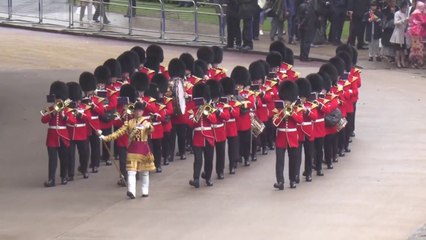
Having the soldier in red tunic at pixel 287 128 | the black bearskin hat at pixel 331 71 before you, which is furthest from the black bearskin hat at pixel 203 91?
the black bearskin hat at pixel 331 71

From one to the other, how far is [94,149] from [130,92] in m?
1.46

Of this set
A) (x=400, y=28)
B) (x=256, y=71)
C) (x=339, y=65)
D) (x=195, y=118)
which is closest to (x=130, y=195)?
(x=195, y=118)

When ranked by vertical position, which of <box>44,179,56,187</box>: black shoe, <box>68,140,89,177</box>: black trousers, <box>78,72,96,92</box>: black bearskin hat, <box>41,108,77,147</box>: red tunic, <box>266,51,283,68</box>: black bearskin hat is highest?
<box>266,51,283,68</box>: black bearskin hat

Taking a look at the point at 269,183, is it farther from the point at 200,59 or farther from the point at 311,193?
the point at 200,59

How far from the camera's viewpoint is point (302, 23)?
25.7 metres

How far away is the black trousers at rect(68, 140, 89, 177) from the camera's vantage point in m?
15.7

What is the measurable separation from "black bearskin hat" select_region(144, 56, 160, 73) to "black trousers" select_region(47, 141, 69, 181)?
287cm

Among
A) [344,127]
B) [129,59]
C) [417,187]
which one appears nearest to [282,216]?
[417,187]

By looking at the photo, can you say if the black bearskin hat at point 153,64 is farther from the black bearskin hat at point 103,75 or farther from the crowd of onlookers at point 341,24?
the crowd of onlookers at point 341,24

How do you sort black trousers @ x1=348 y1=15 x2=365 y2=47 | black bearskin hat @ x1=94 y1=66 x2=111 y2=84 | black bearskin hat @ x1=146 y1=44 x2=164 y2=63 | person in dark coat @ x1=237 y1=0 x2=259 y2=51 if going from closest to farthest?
black bearskin hat @ x1=94 y1=66 x2=111 y2=84, black bearskin hat @ x1=146 y1=44 x2=164 y2=63, person in dark coat @ x1=237 y1=0 x2=259 y2=51, black trousers @ x1=348 y1=15 x2=365 y2=47

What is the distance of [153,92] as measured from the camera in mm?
15750

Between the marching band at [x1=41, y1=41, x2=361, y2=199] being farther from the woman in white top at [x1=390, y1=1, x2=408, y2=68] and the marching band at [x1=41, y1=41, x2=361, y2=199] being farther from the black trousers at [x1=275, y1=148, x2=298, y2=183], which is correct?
the woman in white top at [x1=390, y1=1, x2=408, y2=68]

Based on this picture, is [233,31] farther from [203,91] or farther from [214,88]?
[203,91]

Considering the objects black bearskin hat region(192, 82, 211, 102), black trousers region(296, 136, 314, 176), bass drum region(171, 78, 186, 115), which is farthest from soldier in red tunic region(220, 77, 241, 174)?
black trousers region(296, 136, 314, 176)
